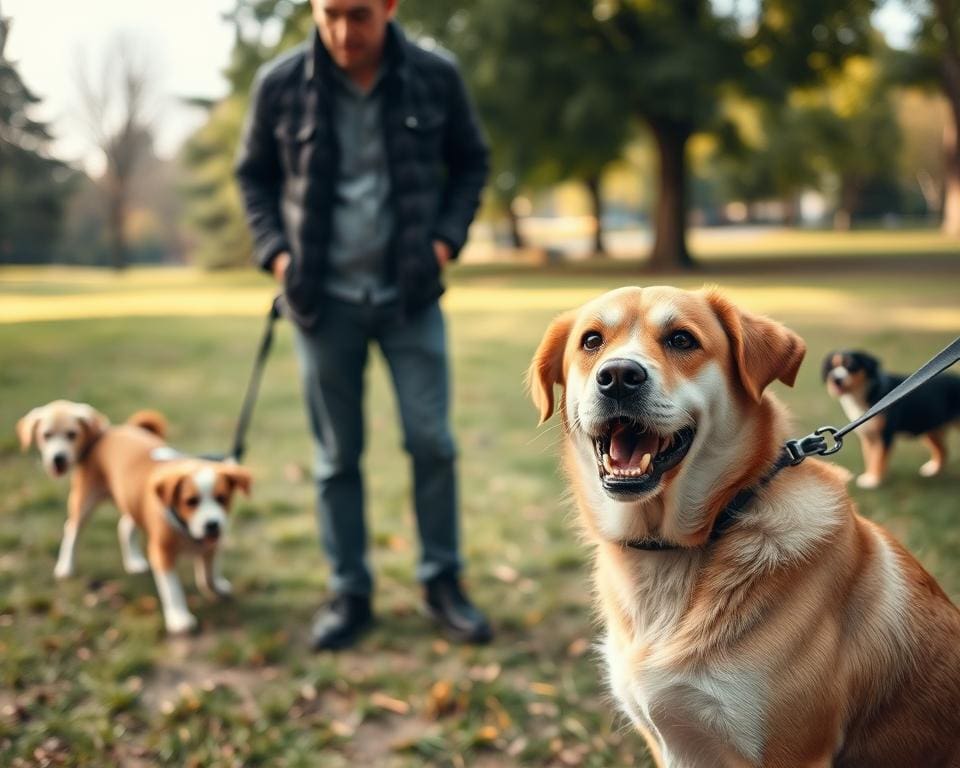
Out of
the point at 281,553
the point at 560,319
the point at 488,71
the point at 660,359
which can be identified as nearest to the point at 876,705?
the point at 660,359

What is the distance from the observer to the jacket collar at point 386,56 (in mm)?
3322

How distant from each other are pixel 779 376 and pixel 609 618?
0.76 meters

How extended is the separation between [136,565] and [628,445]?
3184mm

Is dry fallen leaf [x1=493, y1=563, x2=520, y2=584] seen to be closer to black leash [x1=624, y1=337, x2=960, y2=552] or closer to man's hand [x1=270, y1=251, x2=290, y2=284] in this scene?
man's hand [x1=270, y1=251, x2=290, y2=284]

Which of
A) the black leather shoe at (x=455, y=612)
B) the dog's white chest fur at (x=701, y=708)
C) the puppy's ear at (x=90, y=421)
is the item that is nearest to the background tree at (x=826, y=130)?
the black leather shoe at (x=455, y=612)

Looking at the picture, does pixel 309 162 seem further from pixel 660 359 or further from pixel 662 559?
pixel 662 559

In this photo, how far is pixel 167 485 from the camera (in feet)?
12.4

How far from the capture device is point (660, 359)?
2043 millimetres

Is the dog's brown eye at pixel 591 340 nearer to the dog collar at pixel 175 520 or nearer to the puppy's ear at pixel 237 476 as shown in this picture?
the puppy's ear at pixel 237 476

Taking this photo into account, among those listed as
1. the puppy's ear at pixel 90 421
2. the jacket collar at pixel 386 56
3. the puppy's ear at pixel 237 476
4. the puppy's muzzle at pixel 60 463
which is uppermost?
the jacket collar at pixel 386 56

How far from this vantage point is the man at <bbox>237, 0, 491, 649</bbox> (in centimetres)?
340

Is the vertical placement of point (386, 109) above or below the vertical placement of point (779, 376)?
above

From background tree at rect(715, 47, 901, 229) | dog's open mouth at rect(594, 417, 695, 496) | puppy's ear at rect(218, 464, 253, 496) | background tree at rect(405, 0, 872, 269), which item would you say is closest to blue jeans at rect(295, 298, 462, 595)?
puppy's ear at rect(218, 464, 253, 496)

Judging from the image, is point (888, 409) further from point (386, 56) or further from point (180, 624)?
point (180, 624)
